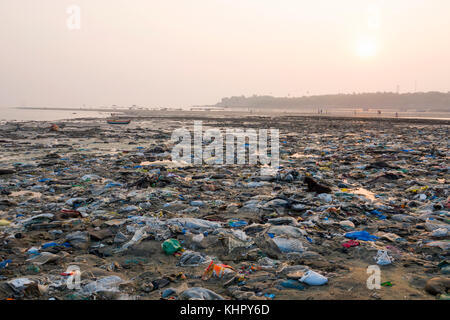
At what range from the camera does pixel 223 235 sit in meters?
3.23

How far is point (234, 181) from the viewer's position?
6.16 metres

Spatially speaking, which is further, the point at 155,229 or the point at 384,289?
the point at 155,229

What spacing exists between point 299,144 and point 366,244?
8.93 m

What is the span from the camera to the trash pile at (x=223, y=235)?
2.31 meters

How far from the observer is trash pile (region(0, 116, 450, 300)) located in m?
2.31

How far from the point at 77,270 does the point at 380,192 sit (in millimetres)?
4826

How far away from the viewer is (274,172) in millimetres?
6715

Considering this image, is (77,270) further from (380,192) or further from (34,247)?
(380,192)
